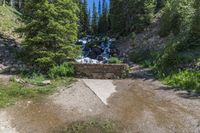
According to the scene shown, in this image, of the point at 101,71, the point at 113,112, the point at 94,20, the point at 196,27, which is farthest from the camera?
the point at 94,20

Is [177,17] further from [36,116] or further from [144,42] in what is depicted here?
[36,116]

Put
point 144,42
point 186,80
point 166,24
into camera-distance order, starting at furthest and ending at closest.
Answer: point 144,42 → point 166,24 → point 186,80

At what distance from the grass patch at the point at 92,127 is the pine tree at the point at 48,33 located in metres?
9.07

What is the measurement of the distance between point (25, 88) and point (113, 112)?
16.9ft

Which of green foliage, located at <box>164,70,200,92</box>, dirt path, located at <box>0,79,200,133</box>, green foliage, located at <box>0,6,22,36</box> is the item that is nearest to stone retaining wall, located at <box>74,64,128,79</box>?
green foliage, located at <box>164,70,200,92</box>

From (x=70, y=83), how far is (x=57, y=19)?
5183 millimetres

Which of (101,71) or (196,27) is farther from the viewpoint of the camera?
(196,27)

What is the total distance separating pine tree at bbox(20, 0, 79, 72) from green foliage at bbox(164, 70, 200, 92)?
6.28 m

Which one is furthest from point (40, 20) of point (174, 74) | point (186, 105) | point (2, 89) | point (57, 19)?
point (186, 105)

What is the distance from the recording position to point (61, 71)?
19344 mm

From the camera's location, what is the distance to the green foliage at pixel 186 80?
16969mm

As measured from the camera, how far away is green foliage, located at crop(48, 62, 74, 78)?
1898 centimetres

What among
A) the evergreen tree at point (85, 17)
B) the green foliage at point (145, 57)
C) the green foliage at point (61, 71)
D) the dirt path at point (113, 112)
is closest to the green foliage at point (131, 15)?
the green foliage at point (145, 57)

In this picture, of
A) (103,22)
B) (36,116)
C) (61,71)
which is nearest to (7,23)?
(61,71)
